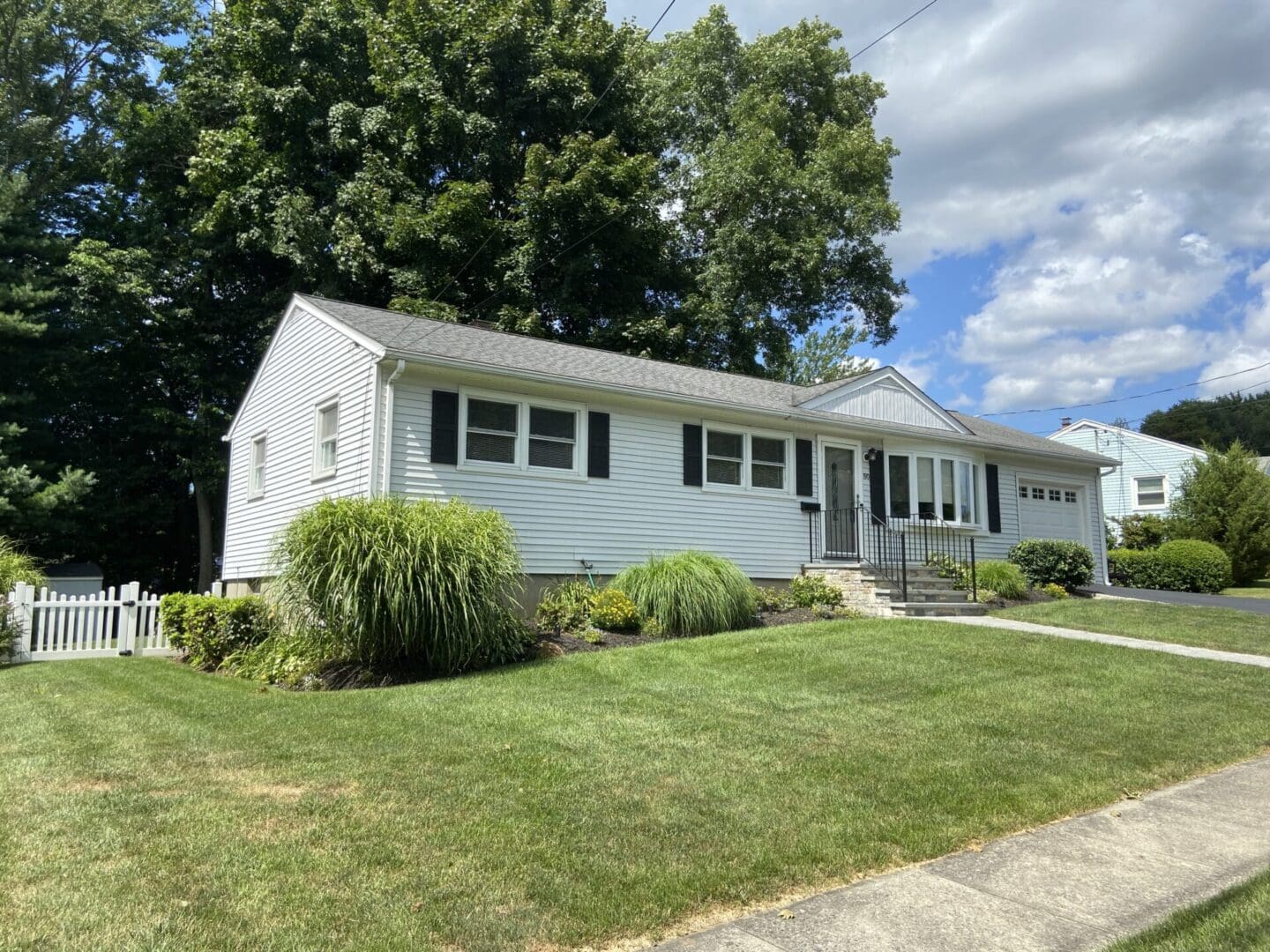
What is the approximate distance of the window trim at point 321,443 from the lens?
12422 mm

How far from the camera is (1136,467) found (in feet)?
111

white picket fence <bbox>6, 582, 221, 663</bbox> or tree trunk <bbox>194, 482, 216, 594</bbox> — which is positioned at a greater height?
tree trunk <bbox>194, 482, 216, 594</bbox>

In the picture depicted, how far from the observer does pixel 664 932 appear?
10.7ft

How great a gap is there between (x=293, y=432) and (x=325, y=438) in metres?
1.66

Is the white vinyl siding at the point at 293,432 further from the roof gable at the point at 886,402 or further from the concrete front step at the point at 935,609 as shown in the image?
the concrete front step at the point at 935,609

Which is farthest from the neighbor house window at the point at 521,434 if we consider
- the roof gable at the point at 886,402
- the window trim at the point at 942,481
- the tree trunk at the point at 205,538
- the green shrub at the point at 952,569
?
the tree trunk at the point at 205,538

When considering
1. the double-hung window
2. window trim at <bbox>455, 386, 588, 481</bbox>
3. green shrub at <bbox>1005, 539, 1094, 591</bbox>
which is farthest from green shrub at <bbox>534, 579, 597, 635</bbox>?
green shrub at <bbox>1005, 539, 1094, 591</bbox>

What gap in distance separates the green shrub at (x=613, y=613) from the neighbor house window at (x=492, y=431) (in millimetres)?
2355

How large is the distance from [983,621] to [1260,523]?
17.6 meters

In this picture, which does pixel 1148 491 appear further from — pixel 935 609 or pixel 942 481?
pixel 935 609

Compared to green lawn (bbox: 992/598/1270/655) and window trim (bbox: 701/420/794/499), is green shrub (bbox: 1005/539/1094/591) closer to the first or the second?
green lawn (bbox: 992/598/1270/655)

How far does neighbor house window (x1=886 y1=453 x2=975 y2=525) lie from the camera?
15891 millimetres

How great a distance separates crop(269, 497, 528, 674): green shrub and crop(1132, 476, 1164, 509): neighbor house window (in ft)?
104

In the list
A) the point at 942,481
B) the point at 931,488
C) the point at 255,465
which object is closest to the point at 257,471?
the point at 255,465
